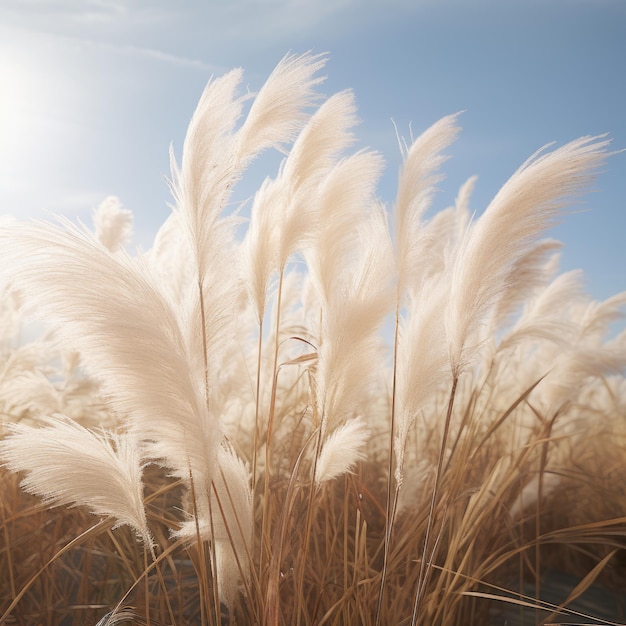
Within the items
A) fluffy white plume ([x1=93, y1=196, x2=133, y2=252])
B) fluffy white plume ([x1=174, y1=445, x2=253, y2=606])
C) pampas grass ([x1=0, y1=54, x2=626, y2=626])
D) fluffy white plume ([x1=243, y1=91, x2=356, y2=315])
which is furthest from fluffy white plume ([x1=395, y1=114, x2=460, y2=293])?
fluffy white plume ([x1=93, y1=196, x2=133, y2=252])

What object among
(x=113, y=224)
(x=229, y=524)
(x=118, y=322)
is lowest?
(x=229, y=524)

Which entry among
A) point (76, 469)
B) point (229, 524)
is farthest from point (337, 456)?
point (76, 469)

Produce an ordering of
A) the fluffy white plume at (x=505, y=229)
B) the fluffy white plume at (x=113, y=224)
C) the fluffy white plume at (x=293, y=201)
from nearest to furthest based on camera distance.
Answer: the fluffy white plume at (x=505, y=229), the fluffy white plume at (x=293, y=201), the fluffy white plume at (x=113, y=224)

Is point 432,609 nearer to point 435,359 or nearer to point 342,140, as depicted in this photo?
point 435,359

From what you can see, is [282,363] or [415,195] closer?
[415,195]

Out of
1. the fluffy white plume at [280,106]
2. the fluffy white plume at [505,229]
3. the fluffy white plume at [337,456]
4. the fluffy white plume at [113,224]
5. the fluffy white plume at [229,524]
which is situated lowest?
the fluffy white plume at [229,524]

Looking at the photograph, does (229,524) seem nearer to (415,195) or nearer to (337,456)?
(337,456)

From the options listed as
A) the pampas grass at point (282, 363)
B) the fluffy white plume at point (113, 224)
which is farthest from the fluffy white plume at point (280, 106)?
the fluffy white plume at point (113, 224)

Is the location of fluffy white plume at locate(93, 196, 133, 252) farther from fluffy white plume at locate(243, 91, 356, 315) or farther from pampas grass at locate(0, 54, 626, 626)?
fluffy white plume at locate(243, 91, 356, 315)

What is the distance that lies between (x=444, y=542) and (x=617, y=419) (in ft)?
6.95

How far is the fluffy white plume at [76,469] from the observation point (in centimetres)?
150

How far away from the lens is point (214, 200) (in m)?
1.84

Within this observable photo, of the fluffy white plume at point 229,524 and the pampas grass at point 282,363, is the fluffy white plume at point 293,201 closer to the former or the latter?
the pampas grass at point 282,363

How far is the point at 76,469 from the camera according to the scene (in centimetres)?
152
